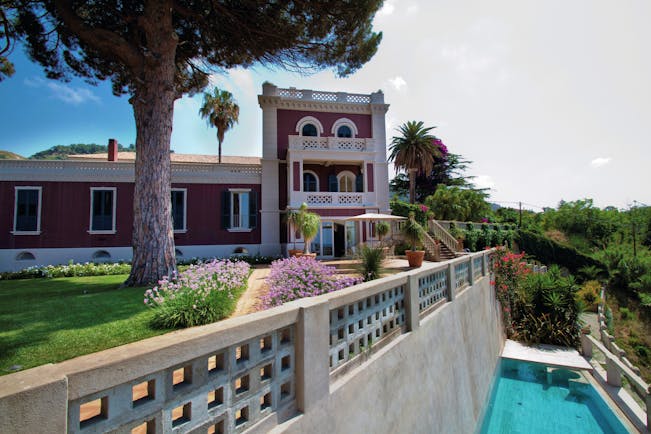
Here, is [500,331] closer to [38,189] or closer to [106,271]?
[106,271]

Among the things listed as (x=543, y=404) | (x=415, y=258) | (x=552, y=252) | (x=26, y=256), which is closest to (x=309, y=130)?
(x=415, y=258)

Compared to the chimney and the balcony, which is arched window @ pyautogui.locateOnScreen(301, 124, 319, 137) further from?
the chimney

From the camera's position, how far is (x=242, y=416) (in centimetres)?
201

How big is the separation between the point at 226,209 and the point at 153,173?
30.6 ft

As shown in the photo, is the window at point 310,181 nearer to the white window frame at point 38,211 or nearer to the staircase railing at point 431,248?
the staircase railing at point 431,248

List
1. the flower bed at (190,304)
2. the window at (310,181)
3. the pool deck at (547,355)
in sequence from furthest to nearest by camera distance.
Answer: the window at (310,181) < the pool deck at (547,355) < the flower bed at (190,304)

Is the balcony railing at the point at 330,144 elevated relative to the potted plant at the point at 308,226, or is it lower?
elevated

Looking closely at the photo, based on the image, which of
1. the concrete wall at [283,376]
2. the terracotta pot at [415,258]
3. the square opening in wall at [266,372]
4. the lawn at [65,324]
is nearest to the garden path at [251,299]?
the lawn at [65,324]

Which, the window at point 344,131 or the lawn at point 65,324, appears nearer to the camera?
the lawn at point 65,324

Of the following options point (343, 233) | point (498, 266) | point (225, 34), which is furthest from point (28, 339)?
point (343, 233)

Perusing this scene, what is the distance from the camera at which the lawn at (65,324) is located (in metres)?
4.36

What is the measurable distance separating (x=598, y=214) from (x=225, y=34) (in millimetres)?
38742

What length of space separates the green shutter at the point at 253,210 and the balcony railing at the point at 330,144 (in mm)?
3858

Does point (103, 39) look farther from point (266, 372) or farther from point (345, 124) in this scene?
point (345, 124)
